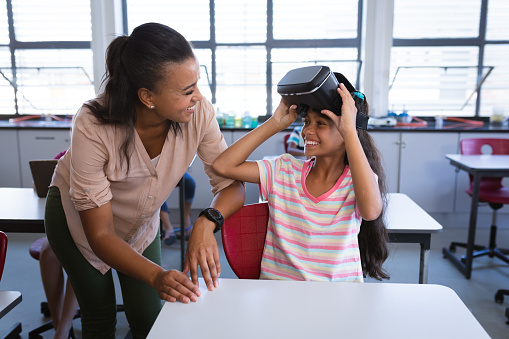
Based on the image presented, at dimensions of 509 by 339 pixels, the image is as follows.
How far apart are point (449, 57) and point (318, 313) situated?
13.7 feet

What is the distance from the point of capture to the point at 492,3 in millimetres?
4277

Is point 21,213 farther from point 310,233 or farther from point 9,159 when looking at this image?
point 9,159

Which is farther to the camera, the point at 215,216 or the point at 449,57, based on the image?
the point at 449,57

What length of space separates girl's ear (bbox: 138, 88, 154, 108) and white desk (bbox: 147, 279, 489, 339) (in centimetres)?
51

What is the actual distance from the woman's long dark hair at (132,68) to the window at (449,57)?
368cm

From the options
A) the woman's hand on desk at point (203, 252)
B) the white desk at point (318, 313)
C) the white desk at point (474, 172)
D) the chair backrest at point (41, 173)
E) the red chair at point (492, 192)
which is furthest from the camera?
the red chair at point (492, 192)

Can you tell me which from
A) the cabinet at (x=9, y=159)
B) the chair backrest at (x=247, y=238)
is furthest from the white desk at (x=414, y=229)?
the cabinet at (x=9, y=159)

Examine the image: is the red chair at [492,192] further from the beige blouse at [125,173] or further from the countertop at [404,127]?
the beige blouse at [125,173]

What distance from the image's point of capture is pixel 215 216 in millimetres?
1257

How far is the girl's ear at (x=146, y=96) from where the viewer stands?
1.21 metres

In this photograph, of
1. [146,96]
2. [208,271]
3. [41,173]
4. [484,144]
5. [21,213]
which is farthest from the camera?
[484,144]

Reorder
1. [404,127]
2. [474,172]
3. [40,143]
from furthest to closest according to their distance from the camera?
[40,143] → [404,127] → [474,172]

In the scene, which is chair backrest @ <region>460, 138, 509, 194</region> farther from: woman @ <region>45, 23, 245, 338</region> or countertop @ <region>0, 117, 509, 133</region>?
woman @ <region>45, 23, 245, 338</region>

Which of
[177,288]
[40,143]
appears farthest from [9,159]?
[177,288]
